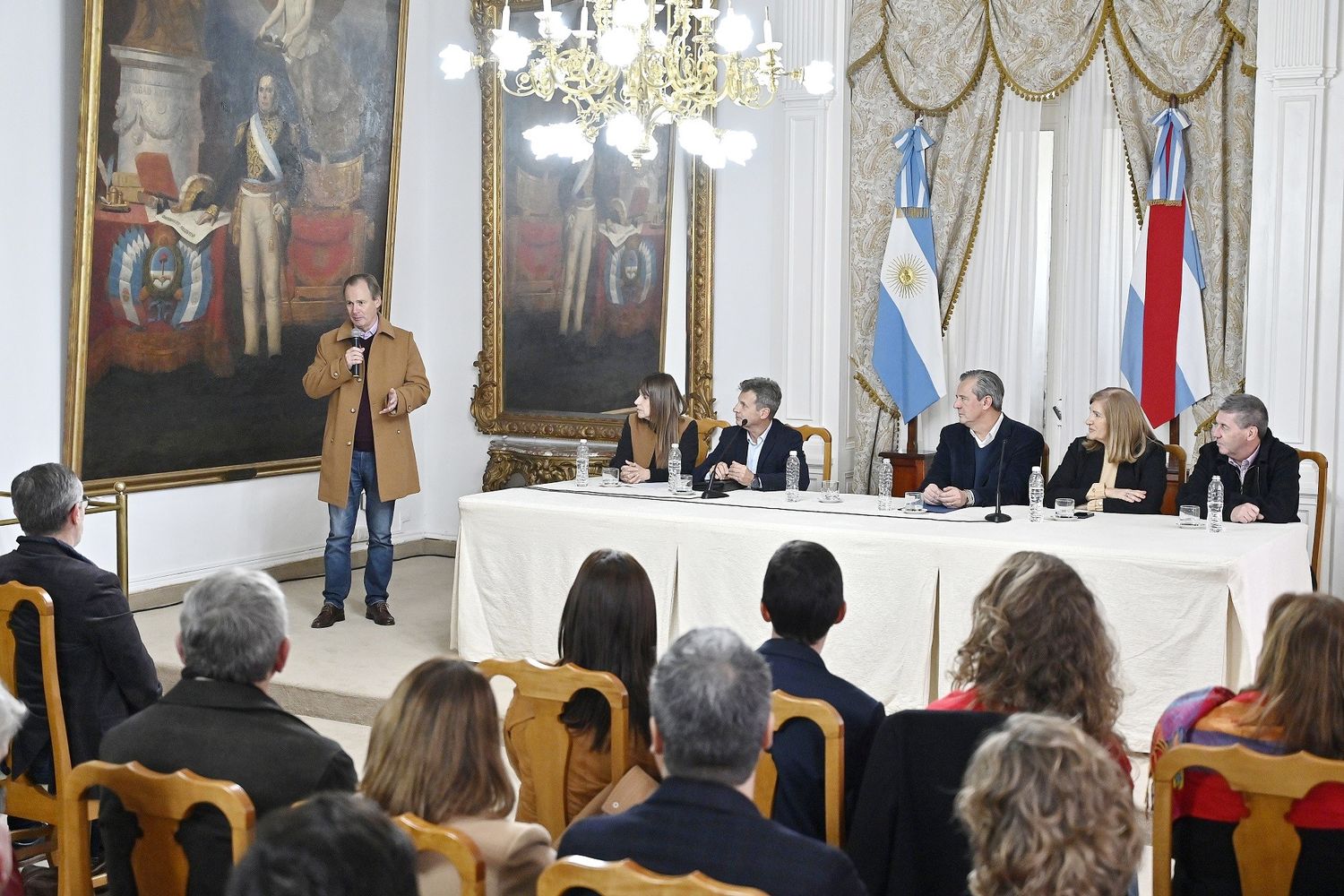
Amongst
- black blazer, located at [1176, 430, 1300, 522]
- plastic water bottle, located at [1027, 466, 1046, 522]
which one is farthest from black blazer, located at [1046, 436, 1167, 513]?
plastic water bottle, located at [1027, 466, 1046, 522]

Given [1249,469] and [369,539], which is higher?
[1249,469]

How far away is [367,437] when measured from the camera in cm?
670

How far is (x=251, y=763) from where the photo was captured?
2.33m

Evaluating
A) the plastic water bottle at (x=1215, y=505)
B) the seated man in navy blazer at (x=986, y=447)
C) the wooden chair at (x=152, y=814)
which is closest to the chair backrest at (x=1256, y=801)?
the wooden chair at (x=152, y=814)

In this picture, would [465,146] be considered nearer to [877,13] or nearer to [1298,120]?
[877,13]

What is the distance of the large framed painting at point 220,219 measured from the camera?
6.37m

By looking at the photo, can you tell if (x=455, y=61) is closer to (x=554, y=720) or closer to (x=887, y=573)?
(x=887, y=573)

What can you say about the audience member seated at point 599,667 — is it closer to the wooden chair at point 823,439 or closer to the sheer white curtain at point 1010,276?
the wooden chair at point 823,439

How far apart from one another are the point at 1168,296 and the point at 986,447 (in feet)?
4.76

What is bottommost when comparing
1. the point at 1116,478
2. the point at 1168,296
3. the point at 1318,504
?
the point at 1318,504

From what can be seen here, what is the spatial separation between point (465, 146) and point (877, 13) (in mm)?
2752

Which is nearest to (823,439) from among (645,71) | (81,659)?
(645,71)

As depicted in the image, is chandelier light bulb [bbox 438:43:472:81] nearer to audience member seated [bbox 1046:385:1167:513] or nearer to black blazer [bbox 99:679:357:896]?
audience member seated [bbox 1046:385:1167:513]

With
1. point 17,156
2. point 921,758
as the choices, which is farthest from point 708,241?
point 921,758
